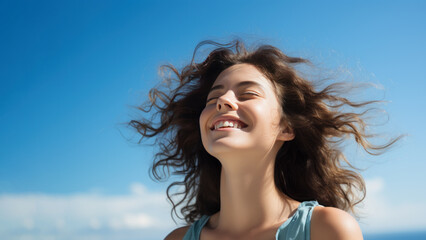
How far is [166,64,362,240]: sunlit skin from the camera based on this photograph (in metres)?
2.96

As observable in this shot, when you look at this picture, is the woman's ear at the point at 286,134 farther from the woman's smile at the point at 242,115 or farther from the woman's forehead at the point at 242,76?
the woman's forehead at the point at 242,76

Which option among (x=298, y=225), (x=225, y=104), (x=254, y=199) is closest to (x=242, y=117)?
(x=225, y=104)

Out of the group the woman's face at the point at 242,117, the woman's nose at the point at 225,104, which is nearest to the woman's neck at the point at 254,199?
the woman's face at the point at 242,117

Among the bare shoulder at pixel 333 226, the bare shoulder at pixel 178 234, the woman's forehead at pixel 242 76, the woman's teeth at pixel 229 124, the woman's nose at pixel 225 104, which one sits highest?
the woman's forehead at pixel 242 76

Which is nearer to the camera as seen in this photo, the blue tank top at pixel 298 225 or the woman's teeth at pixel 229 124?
A: the blue tank top at pixel 298 225

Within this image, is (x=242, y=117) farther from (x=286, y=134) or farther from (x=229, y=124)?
(x=286, y=134)

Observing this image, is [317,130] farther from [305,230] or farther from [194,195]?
[194,195]

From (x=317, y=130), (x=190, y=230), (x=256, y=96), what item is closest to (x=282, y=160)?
(x=317, y=130)

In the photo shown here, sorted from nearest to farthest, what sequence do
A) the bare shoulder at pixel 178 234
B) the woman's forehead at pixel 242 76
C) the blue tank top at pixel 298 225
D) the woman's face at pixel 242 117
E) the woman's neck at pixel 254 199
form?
the blue tank top at pixel 298 225
the woman's face at pixel 242 117
the woman's neck at pixel 254 199
the woman's forehead at pixel 242 76
the bare shoulder at pixel 178 234

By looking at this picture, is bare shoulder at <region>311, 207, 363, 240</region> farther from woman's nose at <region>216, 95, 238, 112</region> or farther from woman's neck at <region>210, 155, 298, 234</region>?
woman's nose at <region>216, 95, 238, 112</region>

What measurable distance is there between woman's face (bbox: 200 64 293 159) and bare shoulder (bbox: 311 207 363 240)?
584mm

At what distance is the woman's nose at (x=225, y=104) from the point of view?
302 cm

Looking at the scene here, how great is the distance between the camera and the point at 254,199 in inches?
121

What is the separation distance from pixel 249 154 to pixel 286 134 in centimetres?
42
